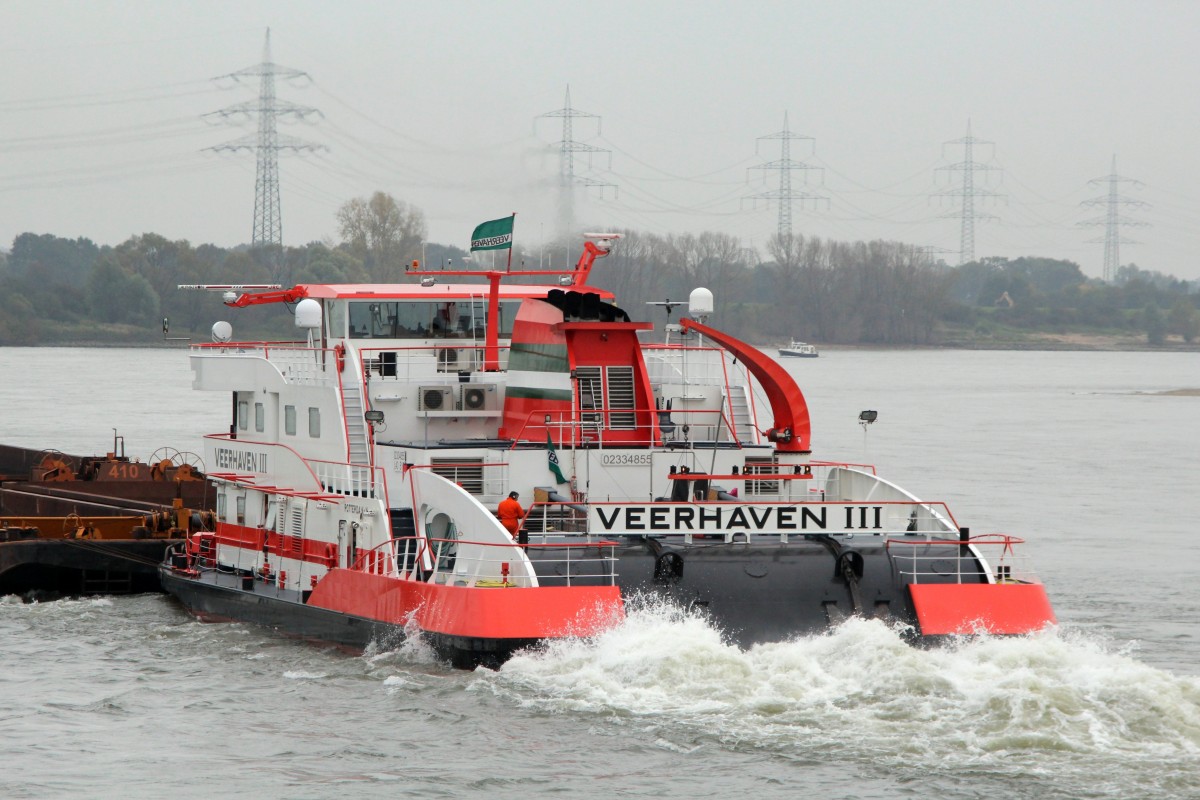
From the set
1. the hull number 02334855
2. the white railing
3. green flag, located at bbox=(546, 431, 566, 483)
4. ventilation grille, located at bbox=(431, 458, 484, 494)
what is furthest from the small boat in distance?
the white railing

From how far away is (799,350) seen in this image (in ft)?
442

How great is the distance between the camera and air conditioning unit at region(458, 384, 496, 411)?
23.2 metres

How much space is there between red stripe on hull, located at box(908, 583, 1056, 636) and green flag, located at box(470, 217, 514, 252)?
8.60 metres

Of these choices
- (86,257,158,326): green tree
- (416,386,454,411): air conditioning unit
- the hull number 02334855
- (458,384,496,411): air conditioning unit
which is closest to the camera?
the hull number 02334855

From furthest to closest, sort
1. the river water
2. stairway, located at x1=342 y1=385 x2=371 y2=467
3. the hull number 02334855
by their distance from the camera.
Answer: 1. stairway, located at x1=342 y1=385 x2=371 y2=467
2. the hull number 02334855
3. the river water

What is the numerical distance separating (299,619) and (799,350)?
11431 centimetres

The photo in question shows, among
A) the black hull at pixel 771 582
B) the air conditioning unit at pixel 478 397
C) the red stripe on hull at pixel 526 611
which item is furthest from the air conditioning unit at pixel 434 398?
the black hull at pixel 771 582

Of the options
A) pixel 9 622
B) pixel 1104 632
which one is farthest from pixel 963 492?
pixel 9 622

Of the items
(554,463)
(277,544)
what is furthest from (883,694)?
(277,544)

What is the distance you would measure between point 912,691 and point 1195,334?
153650 mm

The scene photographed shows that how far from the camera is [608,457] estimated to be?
2147 cm

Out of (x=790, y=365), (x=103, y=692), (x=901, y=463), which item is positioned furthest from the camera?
(x=790, y=365)

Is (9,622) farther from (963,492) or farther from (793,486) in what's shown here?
(963,492)

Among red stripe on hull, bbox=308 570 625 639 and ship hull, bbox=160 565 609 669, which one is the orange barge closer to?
ship hull, bbox=160 565 609 669
